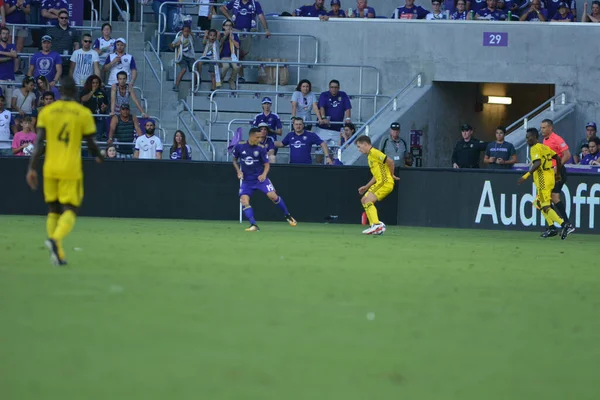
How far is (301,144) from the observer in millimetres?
25594

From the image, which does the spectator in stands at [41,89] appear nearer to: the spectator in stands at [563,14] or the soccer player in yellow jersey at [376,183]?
the soccer player in yellow jersey at [376,183]

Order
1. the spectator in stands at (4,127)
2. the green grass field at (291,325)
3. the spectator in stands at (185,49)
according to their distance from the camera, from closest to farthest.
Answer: the green grass field at (291,325) < the spectator in stands at (4,127) < the spectator in stands at (185,49)

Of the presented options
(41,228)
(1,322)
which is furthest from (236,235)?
(1,322)

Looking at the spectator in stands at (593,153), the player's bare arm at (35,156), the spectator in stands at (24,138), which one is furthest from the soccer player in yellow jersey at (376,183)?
the player's bare arm at (35,156)

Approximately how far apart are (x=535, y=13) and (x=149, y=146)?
11225mm

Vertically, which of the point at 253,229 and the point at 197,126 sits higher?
the point at 197,126

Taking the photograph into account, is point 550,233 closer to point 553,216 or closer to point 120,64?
point 553,216

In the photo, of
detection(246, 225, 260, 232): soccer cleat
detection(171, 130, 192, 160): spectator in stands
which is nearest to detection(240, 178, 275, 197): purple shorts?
detection(246, 225, 260, 232): soccer cleat

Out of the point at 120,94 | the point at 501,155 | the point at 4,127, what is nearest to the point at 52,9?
the point at 120,94

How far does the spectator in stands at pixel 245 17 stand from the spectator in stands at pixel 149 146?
5.05 meters

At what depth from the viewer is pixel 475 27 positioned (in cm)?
3009

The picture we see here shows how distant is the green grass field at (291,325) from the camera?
6.07m

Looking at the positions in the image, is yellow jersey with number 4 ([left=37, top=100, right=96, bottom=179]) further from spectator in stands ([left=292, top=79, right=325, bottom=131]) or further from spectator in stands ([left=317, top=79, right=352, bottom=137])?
spectator in stands ([left=292, top=79, right=325, bottom=131])

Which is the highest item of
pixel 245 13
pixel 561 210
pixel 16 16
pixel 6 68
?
pixel 245 13
